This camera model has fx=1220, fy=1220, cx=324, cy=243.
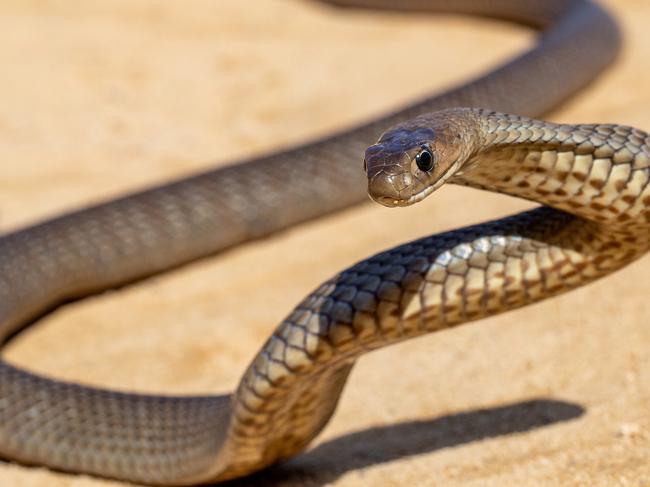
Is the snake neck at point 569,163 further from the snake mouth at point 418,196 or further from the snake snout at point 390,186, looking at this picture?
the snake snout at point 390,186

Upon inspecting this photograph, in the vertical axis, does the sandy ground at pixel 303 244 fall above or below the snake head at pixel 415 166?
below

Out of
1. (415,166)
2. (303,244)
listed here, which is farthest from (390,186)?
(303,244)

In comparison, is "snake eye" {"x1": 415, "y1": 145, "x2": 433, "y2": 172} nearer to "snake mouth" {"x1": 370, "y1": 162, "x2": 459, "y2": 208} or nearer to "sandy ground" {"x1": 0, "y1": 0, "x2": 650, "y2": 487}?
"snake mouth" {"x1": 370, "y1": 162, "x2": 459, "y2": 208}

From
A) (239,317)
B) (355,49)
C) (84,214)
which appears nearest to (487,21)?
(355,49)

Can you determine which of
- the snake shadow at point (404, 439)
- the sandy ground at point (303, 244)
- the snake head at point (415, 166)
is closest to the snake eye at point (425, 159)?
the snake head at point (415, 166)

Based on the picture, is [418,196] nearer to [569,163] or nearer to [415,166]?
[415,166]

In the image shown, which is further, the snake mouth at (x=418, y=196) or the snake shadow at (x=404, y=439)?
the snake shadow at (x=404, y=439)

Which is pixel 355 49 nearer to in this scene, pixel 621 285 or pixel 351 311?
pixel 621 285
